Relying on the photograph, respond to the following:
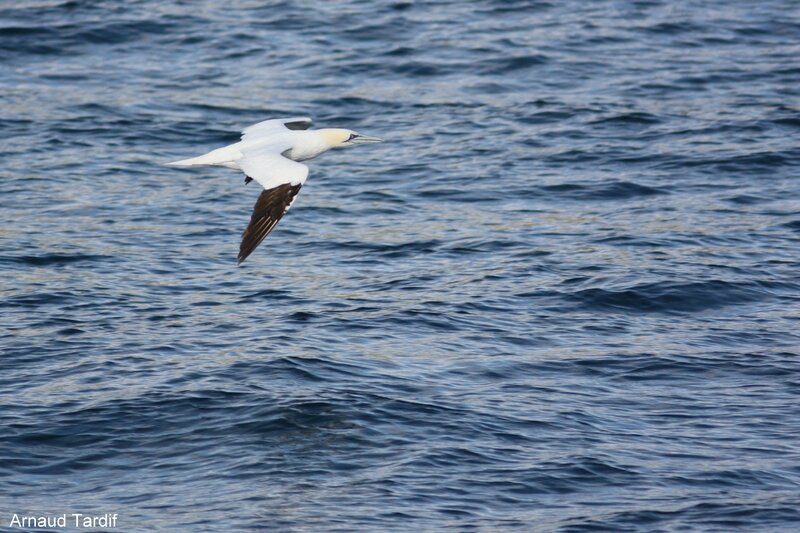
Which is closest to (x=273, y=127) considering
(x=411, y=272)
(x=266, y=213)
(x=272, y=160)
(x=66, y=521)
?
(x=272, y=160)

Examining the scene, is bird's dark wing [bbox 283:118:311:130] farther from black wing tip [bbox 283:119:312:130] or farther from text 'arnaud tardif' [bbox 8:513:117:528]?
text 'arnaud tardif' [bbox 8:513:117:528]

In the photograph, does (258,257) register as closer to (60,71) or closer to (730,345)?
(730,345)

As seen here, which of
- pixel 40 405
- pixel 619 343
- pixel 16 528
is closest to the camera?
pixel 16 528

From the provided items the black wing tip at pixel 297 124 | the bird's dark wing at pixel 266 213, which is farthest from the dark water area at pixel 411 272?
the black wing tip at pixel 297 124

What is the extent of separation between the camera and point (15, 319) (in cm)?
1342

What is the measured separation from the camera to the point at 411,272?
48.8 ft

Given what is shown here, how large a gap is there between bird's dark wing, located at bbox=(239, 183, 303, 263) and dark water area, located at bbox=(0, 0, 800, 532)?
1418mm

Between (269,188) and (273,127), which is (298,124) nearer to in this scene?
(273,127)

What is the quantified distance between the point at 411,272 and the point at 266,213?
12.8 ft

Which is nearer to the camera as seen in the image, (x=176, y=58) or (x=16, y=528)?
(x=16, y=528)

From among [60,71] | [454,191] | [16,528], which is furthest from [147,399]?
[60,71]

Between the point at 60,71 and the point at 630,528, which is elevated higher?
the point at 60,71

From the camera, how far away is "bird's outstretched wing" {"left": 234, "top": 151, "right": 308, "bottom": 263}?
11023 mm

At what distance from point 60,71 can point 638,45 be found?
9397mm
